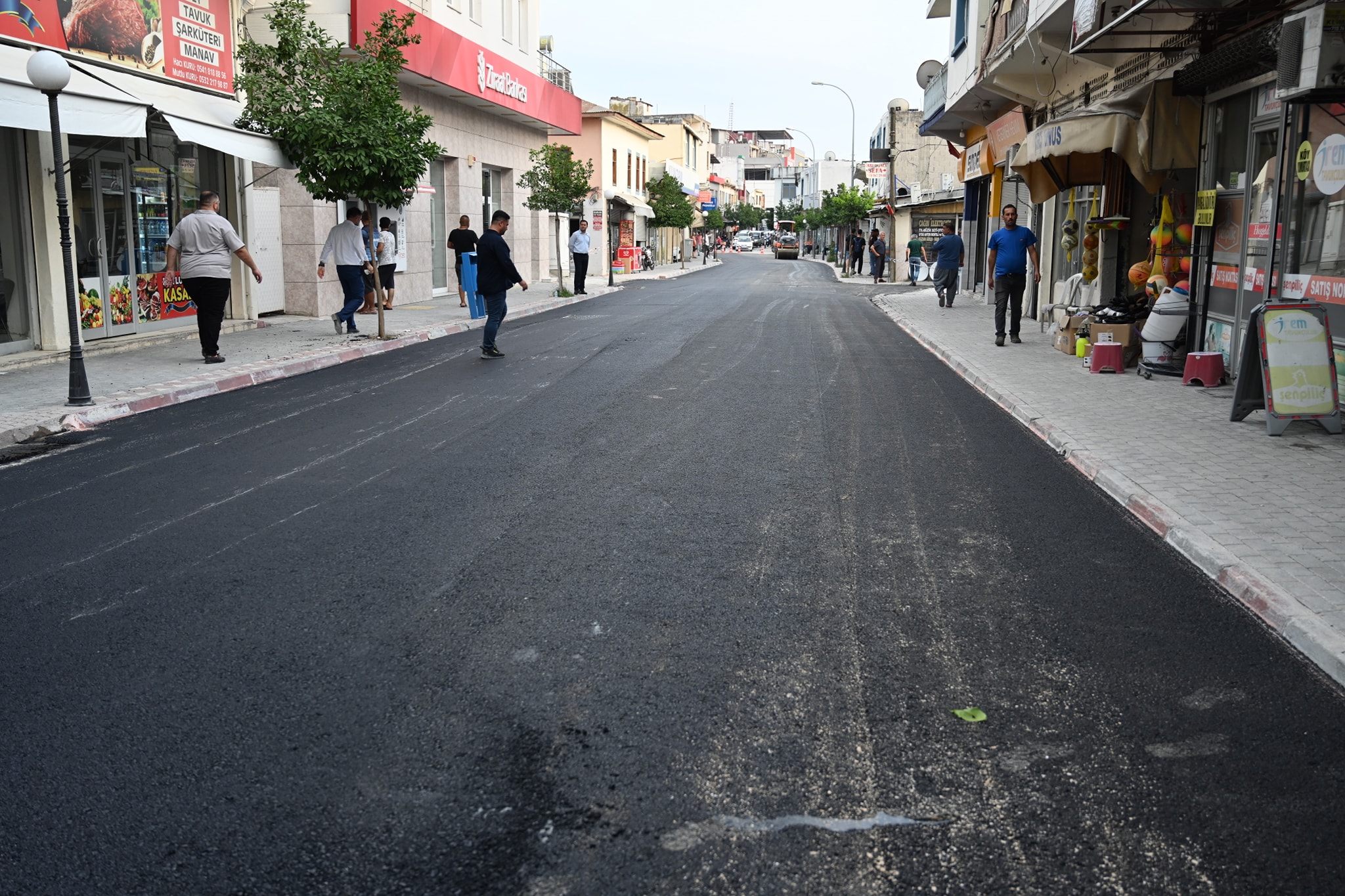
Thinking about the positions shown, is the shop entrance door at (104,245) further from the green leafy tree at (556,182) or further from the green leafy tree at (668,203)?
the green leafy tree at (668,203)

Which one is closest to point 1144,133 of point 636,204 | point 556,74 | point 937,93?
point 937,93

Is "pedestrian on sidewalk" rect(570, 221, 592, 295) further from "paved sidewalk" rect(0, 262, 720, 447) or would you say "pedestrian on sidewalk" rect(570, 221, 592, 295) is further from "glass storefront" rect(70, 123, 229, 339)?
"glass storefront" rect(70, 123, 229, 339)

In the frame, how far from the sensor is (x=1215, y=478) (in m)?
7.13

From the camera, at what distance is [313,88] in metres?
15.5

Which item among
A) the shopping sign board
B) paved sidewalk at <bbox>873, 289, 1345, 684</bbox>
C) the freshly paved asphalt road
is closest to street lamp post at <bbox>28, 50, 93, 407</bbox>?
the freshly paved asphalt road

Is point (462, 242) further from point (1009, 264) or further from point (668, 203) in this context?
point (668, 203)

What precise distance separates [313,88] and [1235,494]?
13.1m

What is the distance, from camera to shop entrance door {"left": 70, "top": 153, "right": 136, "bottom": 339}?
14.0 metres

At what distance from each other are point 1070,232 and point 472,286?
10.6 metres

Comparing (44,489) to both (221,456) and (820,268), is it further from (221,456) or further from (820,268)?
(820,268)

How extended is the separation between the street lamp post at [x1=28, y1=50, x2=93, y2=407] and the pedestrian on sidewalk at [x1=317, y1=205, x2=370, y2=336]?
6.21m

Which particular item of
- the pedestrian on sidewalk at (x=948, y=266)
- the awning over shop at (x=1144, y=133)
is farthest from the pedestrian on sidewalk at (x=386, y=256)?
the awning over shop at (x=1144, y=133)

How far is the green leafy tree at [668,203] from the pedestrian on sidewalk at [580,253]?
26.9 meters

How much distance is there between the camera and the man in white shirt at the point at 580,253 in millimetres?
28688
